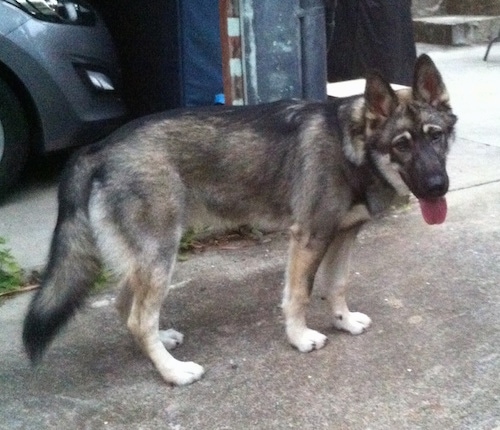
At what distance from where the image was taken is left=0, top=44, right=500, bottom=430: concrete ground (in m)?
2.83

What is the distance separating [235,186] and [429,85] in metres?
0.96

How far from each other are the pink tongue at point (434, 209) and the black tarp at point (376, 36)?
2.68m

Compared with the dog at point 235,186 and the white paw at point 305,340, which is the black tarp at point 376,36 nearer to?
the dog at point 235,186

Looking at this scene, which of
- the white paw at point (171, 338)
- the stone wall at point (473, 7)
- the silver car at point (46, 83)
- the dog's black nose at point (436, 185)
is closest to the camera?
the dog's black nose at point (436, 185)

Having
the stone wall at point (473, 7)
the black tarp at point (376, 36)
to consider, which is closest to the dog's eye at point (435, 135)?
the black tarp at point (376, 36)


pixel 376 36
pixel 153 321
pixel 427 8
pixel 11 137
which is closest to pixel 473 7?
pixel 427 8

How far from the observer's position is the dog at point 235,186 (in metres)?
2.88

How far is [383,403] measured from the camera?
2838mm

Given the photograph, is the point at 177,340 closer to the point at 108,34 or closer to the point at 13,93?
the point at 13,93

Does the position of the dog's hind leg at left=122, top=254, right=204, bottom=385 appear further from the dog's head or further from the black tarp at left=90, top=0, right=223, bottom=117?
the black tarp at left=90, top=0, right=223, bottom=117

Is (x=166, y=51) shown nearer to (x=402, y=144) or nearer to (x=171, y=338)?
(x=171, y=338)

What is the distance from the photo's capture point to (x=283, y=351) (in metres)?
3.30

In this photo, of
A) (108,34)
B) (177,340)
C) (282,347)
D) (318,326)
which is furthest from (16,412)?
(108,34)

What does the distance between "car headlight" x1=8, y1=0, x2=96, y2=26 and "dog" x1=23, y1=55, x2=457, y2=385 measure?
226 centimetres
